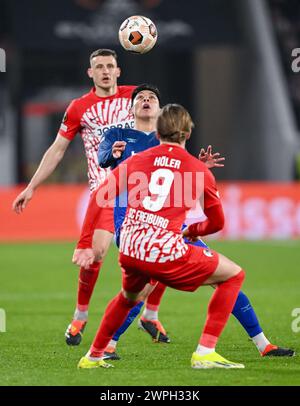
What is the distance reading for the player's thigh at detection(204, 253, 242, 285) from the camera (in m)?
7.61

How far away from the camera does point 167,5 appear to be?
2573 cm

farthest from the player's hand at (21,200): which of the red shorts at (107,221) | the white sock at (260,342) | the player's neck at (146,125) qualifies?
the white sock at (260,342)

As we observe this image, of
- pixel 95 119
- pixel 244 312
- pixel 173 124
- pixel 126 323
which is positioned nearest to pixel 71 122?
pixel 95 119

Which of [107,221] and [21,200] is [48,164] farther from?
[107,221]

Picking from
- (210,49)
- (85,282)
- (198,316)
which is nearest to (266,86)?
(210,49)

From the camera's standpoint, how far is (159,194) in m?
7.45

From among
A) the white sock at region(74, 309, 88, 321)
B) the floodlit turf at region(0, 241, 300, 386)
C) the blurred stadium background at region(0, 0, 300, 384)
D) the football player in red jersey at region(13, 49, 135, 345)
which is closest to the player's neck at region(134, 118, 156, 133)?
the football player in red jersey at region(13, 49, 135, 345)

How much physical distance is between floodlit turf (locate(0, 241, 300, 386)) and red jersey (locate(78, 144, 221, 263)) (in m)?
0.84

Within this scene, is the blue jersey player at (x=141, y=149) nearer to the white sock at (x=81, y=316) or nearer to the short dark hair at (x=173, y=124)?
the white sock at (x=81, y=316)

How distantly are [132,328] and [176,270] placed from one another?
132 inches

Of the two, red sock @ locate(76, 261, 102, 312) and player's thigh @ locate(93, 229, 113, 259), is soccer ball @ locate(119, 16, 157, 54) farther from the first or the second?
red sock @ locate(76, 261, 102, 312)

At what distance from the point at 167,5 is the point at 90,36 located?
6.24 ft

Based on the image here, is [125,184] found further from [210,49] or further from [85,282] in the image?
[210,49]

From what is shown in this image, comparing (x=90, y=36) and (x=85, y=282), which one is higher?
(x=90, y=36)
